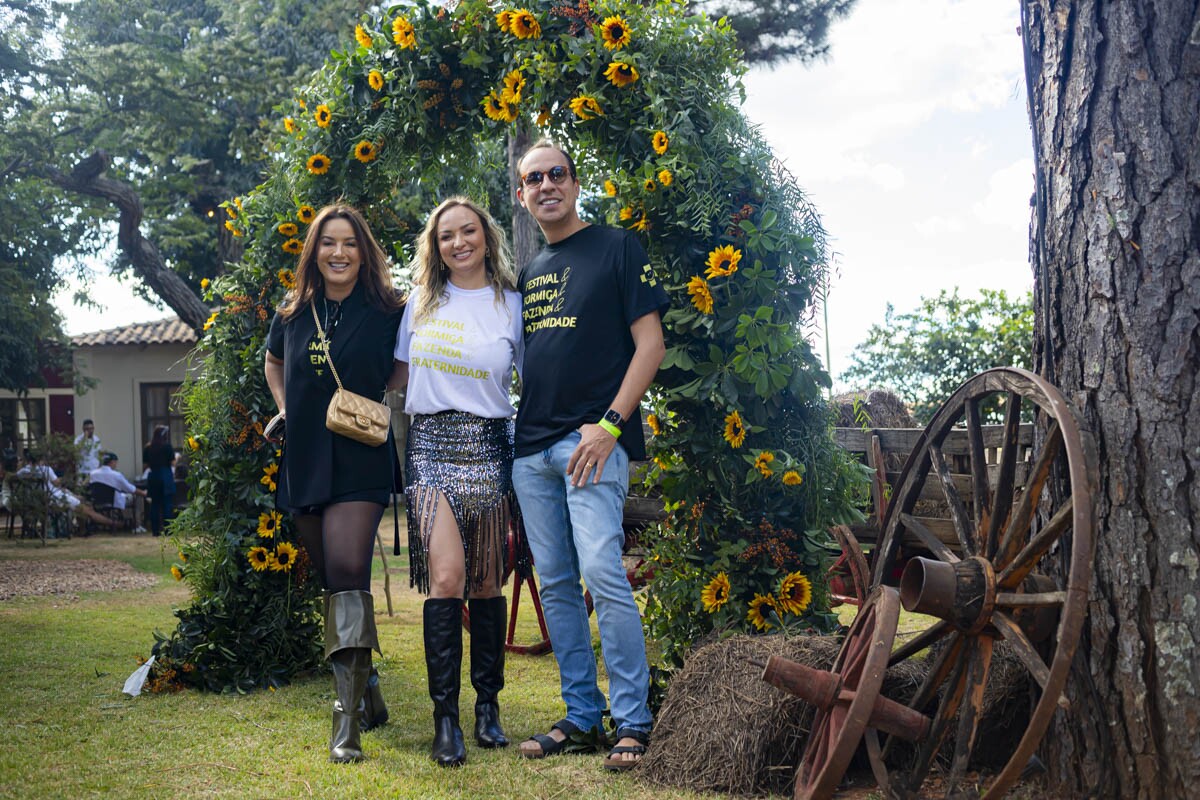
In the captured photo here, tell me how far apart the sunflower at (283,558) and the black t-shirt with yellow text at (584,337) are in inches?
79.8

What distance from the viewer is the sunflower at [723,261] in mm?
3965

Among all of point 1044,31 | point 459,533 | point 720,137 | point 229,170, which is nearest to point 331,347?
point 459,533

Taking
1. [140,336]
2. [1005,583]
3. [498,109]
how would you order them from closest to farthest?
[1005,583] → [498,109] → [140,336]

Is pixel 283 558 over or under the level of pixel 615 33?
under

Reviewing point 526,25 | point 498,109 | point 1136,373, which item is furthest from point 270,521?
point 1136,373

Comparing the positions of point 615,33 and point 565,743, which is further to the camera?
point 615,33

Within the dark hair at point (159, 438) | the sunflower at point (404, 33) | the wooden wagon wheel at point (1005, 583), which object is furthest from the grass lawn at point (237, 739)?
the dark hair at point (159, 438)

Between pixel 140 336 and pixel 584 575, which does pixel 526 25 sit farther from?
pixel 140 336

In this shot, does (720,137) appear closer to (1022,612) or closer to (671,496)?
(671,496)

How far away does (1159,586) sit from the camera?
2.85 meters

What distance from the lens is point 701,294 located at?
402cm

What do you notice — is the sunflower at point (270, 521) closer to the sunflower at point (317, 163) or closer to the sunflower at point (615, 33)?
the sunflower at point (317, 163)

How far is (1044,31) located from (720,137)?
1276 mm

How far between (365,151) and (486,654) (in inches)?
100
